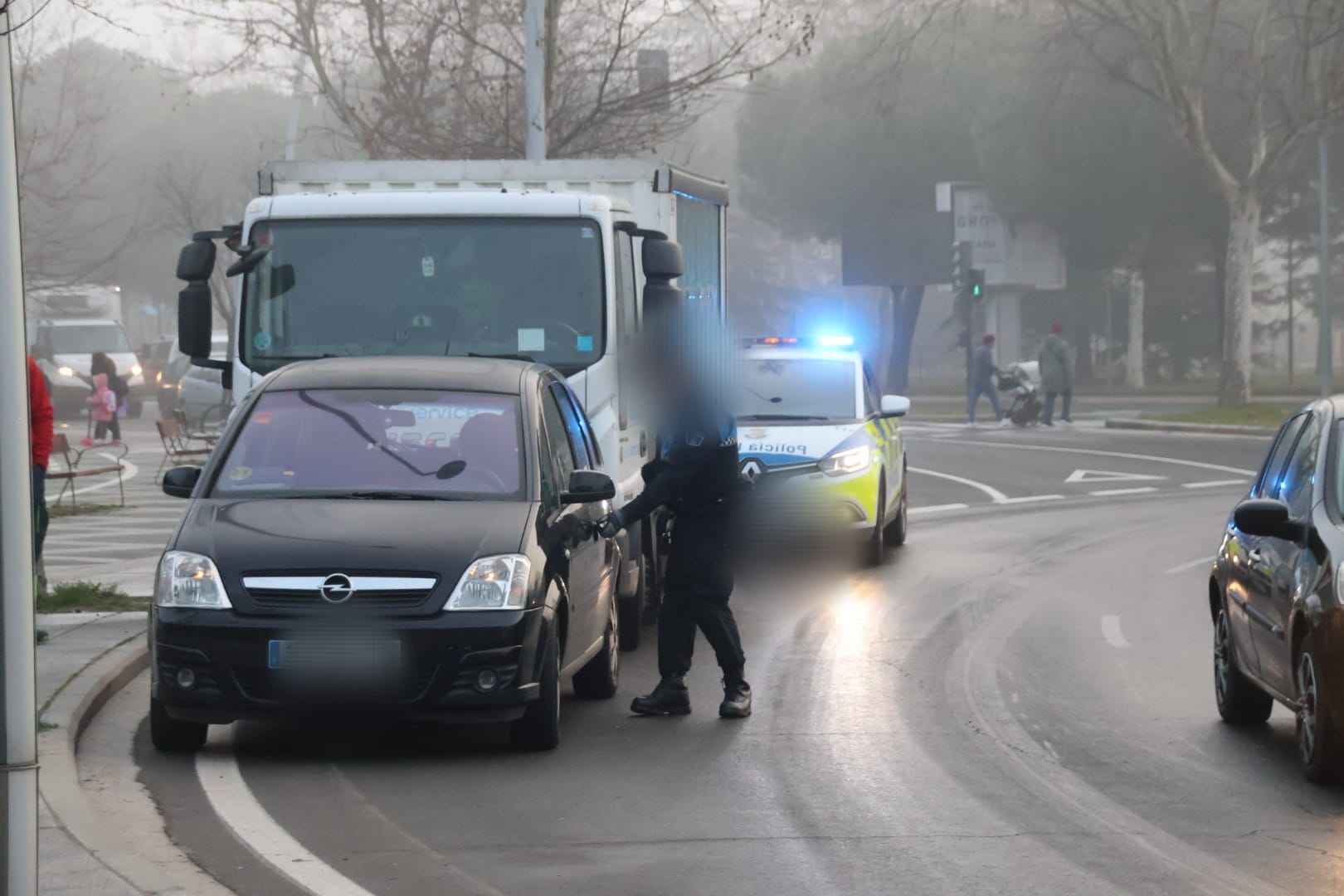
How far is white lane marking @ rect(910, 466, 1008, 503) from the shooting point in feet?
77.8

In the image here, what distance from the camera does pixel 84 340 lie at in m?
50.6

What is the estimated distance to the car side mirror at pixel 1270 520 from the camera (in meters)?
8.05

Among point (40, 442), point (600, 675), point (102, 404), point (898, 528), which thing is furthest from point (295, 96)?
point (600, 675)

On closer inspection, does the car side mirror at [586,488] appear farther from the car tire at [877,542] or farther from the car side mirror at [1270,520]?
the car tire at [877,542]

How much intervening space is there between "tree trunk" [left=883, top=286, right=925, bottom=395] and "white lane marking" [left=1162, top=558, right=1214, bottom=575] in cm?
4886

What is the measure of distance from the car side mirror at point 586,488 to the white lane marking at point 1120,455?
18917mm

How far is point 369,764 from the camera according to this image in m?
8.36

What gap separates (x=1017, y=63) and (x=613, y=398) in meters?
46.8

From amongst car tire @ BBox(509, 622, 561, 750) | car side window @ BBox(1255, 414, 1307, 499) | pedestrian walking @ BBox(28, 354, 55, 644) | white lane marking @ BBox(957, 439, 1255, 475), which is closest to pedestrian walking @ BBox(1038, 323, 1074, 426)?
white lane marking @ BBox(957, 439, 1255, 475)

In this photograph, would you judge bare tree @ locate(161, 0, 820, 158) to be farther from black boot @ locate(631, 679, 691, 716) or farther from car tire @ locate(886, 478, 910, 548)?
black boot @ locate(631, 679, 691, 716)

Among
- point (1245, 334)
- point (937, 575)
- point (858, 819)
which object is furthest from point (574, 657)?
point (1245, 334)

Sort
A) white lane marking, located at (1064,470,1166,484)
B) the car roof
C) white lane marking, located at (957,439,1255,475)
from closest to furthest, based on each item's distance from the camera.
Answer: the car roof, white lane marking, located at (1064,470,1166,484), white lane marking, located at (957,439,1255,475)

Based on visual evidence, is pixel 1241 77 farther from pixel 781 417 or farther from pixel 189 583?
pixel 189 583

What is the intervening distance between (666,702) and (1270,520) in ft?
9.58
